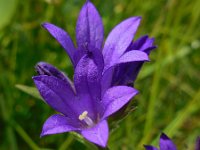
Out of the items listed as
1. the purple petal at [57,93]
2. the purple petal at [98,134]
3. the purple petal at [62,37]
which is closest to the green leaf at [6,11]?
the purple petal at [62,37]

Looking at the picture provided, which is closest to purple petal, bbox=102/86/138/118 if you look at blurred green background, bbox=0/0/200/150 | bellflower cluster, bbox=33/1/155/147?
bellflower cluster, bbox=33/1/155/147

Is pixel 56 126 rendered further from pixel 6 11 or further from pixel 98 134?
pixel 6 11

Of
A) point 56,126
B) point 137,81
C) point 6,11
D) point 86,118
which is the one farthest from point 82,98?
point 137,81

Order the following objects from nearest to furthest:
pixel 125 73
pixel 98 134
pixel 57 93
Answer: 1. pixel 98 134
2. pixel 57 93
3. pixel 125 73

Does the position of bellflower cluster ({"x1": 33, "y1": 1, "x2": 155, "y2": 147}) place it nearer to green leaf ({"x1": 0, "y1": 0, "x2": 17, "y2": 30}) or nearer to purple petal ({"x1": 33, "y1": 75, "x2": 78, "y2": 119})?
purple petal ({"x1": 33, "y1": 75, "x2": 78, "y2": 119})

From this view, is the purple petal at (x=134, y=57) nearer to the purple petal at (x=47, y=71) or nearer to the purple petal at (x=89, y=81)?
the purple petal at (x=89, y=81)

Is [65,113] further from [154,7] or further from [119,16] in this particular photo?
[154,7]
